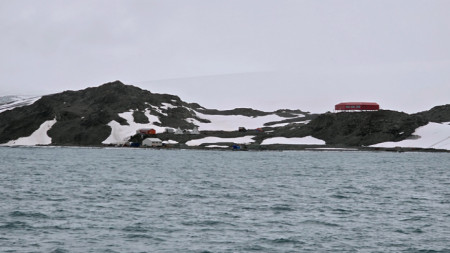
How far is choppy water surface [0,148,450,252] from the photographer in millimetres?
34875

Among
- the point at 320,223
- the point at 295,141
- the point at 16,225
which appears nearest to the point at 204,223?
the point at 320,223

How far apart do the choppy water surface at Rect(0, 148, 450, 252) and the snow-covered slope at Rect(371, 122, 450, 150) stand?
90104mm

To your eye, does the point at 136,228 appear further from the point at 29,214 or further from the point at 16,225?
the point at 29,214

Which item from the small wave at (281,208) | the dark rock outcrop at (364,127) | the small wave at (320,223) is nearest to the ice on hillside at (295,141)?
the dark rock outcrop at (364,127)

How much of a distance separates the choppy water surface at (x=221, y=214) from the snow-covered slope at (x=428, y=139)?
90.1 metres

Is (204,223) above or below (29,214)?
below

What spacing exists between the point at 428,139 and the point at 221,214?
135 m

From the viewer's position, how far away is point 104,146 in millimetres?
194125

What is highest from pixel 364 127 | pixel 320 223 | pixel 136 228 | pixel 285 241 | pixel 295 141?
pixel 364 127

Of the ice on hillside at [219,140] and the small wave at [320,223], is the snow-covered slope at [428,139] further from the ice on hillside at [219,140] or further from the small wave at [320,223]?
the small wave at [320,223]

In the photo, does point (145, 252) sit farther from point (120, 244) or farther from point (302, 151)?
point (302, 151)

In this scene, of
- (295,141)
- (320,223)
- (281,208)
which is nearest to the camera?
(320,223)

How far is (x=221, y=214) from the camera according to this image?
151ft

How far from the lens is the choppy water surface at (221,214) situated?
34.9m
